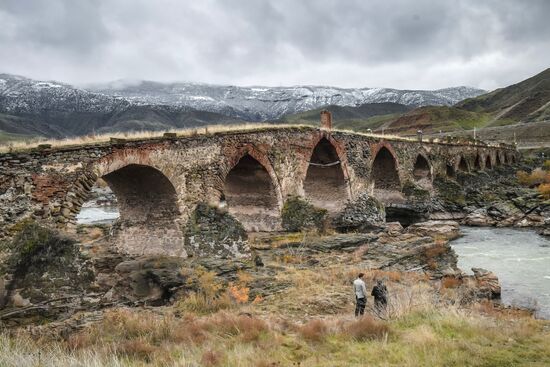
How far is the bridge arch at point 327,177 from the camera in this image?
2062cm

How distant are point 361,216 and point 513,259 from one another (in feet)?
20.8

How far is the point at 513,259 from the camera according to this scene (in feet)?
60.2

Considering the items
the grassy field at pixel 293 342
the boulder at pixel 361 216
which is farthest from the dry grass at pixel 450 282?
the boulder at pixel 361 216

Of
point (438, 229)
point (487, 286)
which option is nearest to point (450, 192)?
point (438, 229)

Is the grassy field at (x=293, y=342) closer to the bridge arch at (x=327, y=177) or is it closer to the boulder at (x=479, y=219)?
the bridge arch at (x=327, y=177)

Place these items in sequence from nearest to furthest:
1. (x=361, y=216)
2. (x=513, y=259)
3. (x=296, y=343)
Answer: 1. (x=296, y=343)
2. (x=513, y=259)
3. (x=361, y=216)

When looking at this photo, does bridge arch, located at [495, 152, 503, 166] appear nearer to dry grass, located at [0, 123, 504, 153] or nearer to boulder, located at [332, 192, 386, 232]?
boulder, located at [332, 192, 386, 232]

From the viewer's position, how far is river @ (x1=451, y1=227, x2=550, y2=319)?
13399 mm

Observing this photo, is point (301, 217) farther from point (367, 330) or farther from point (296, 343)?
point (296, 343)

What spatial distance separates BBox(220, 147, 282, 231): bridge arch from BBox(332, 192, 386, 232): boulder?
3839mm

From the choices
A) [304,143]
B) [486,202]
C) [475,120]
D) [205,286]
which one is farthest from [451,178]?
[475,120]

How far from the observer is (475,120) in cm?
9050

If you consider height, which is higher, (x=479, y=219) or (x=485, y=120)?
(x=485, y=120)

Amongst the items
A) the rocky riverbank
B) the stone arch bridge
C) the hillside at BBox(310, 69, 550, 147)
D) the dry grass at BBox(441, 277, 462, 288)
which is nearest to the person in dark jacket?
the rocky riverbank
